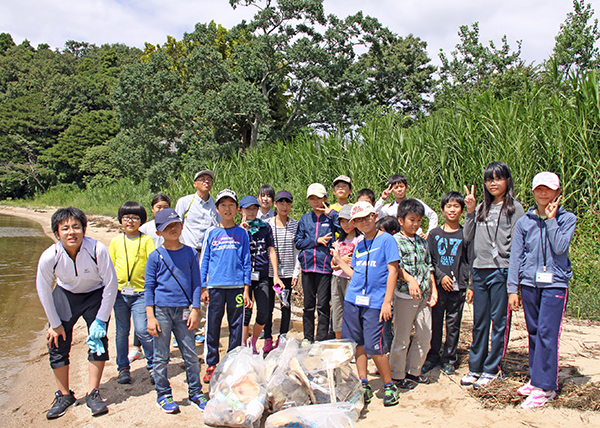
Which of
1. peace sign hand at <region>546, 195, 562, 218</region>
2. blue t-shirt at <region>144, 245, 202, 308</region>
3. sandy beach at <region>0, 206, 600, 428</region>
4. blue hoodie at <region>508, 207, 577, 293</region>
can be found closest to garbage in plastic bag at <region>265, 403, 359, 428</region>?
sandy beach at <region>0, 206, 600, 428</region>

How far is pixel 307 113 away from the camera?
17328 mm

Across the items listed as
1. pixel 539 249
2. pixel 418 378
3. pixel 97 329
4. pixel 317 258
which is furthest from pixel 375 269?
pixel 97 329

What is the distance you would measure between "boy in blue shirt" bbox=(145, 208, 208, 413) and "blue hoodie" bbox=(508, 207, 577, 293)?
261cm

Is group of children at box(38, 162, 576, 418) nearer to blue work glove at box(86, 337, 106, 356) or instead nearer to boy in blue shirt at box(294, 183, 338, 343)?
blue work glove at box(86, 337, 106, 356)

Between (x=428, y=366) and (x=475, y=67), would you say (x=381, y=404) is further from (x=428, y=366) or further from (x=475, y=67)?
(x=475, y=67)

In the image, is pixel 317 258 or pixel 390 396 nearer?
pixel 390 396

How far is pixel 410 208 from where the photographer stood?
363cm

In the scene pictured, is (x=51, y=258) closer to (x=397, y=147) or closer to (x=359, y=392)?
(x=359, y=392)

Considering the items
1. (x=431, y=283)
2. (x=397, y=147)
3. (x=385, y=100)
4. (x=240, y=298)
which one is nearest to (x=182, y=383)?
(x=240, y=298)

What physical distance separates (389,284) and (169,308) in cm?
181

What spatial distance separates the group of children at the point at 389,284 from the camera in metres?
3.17

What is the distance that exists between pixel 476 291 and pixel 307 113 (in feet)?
48.1

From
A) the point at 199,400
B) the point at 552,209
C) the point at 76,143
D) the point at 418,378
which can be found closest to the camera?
the point at 552,209

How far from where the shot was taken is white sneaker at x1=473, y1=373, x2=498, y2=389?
11.2 ft
